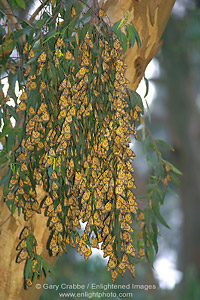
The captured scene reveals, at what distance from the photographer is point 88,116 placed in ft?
3.60

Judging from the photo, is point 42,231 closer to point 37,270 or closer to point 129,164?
point 37,270

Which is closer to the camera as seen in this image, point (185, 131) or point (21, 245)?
point (21, 245)

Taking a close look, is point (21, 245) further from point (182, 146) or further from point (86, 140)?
point (182, 146)

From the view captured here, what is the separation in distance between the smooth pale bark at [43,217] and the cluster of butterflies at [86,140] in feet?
0.88

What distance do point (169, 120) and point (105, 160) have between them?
16.5 feet

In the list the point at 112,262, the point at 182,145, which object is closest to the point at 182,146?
the point at 182,145

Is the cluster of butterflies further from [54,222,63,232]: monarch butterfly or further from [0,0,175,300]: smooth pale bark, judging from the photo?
[0,0,175,300]: smooth pale bark

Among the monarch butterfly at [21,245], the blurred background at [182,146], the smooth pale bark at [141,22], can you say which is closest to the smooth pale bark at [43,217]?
the smooth pale bark at [141,22]

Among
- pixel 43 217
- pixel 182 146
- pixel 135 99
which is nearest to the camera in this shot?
pixel 135 99

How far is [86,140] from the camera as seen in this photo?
110 cm

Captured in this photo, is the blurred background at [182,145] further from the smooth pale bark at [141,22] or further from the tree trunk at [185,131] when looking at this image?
the smooth pale bark at [141,22]

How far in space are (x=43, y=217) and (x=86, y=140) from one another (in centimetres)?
42

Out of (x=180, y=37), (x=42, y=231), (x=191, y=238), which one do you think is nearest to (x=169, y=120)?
(x=180, y=37)

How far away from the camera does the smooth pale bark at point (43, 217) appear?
1409 mm
